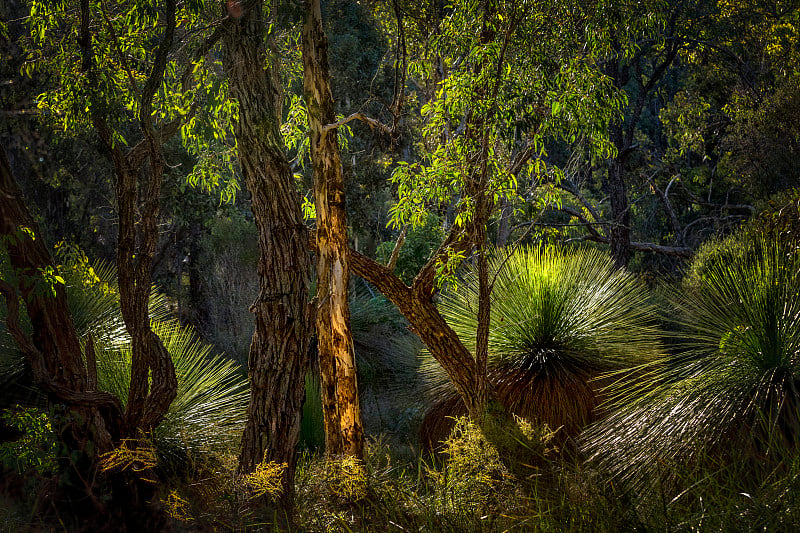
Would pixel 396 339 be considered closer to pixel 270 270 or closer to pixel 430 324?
pixel 430 324

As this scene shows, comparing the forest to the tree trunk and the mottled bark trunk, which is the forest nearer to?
the mottled bark trunk

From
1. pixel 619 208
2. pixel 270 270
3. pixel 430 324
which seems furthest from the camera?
pixel 619 208

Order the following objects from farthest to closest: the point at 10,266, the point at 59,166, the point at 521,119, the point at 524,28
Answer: the point at 59,166, the point at 524,28, the point at 521,119, the point at 10,266

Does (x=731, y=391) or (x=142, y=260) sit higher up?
(x=142, y=260)

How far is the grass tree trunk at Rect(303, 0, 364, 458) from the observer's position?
5582 mm

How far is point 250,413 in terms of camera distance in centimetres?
546

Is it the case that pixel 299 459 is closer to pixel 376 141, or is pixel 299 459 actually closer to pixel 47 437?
pixel 47 437

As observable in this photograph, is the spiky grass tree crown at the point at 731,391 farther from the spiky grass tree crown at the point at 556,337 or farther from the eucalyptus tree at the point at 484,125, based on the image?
the spiky grass tree crown at the point at 556,337

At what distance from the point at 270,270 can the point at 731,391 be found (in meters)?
3.29

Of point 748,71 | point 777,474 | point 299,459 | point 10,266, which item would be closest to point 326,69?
point 10,266

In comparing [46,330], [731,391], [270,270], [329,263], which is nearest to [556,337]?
[731,391]

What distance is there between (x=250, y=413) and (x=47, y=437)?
1359 millimetres

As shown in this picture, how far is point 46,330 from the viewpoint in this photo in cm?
510

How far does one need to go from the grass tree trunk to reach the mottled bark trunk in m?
1.60
